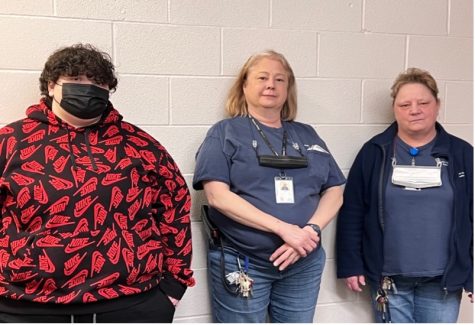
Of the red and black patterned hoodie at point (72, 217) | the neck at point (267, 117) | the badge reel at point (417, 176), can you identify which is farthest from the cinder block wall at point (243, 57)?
the red and black patterned hoodie at point (72, 217)

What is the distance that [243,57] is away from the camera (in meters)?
2.20

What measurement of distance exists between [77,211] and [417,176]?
143 centimetres

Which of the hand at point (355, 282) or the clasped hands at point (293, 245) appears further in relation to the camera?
the hand at point (355, 282)

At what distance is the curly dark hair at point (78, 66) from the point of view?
1.61m

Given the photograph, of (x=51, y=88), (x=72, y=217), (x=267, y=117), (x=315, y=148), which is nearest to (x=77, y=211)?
(x=72, y=217)

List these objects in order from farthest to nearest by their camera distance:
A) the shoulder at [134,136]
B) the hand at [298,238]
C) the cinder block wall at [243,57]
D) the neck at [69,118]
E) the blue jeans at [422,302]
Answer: the blue jeans at [422,302]
the cinder block wall at [243,57]
the hand at [298,238]
the shoulder at [134,136]
the neck at [69,118]

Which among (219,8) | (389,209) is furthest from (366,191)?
(219,8)

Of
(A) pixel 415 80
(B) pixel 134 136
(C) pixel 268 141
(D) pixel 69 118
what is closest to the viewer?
(D) pixel 69 118

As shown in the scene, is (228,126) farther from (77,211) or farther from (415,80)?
(415,80)

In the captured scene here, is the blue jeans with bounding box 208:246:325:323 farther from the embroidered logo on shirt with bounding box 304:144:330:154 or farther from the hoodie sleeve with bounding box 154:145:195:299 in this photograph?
the embroidered logo on shirt with bounding box 304:144:330:154

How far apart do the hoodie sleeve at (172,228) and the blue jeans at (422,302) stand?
1.01 meters

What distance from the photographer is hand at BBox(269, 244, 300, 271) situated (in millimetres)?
1878

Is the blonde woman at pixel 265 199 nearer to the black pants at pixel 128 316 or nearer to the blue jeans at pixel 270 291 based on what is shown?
the blue jeans at pixel 270 291

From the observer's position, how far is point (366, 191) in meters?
2.26
